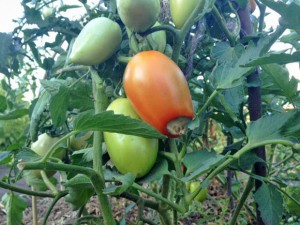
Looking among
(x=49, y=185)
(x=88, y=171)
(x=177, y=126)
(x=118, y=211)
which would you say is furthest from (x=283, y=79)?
(x=118, y=211)

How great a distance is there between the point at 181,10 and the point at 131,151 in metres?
0.19

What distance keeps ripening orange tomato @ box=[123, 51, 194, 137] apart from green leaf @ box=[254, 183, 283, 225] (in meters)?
0.19

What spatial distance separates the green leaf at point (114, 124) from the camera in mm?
375

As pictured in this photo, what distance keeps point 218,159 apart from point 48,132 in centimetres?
41

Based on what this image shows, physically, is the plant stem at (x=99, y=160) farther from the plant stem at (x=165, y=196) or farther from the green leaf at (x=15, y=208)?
the green leaf at (x=15, y=208)

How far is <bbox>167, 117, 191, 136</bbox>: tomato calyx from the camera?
0.43 meters

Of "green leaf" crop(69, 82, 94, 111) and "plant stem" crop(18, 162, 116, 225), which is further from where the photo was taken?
"green leaf" crop(69, 82, 94, 111)

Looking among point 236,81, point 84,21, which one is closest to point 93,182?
point 236,81

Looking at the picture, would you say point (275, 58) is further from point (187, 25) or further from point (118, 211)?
point (118, 211)

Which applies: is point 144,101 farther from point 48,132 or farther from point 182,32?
point 48,132

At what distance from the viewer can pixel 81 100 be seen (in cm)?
54

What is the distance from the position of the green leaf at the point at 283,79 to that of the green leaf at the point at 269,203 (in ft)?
0.42

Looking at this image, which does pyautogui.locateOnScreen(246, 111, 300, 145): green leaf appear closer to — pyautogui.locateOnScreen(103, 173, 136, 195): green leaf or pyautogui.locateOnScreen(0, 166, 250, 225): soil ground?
pyautogui.locateOnScreen(103, 173, 136, 195): green leaf

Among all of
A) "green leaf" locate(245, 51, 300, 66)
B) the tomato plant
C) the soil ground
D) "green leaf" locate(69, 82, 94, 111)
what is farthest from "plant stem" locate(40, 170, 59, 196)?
the soil ground
